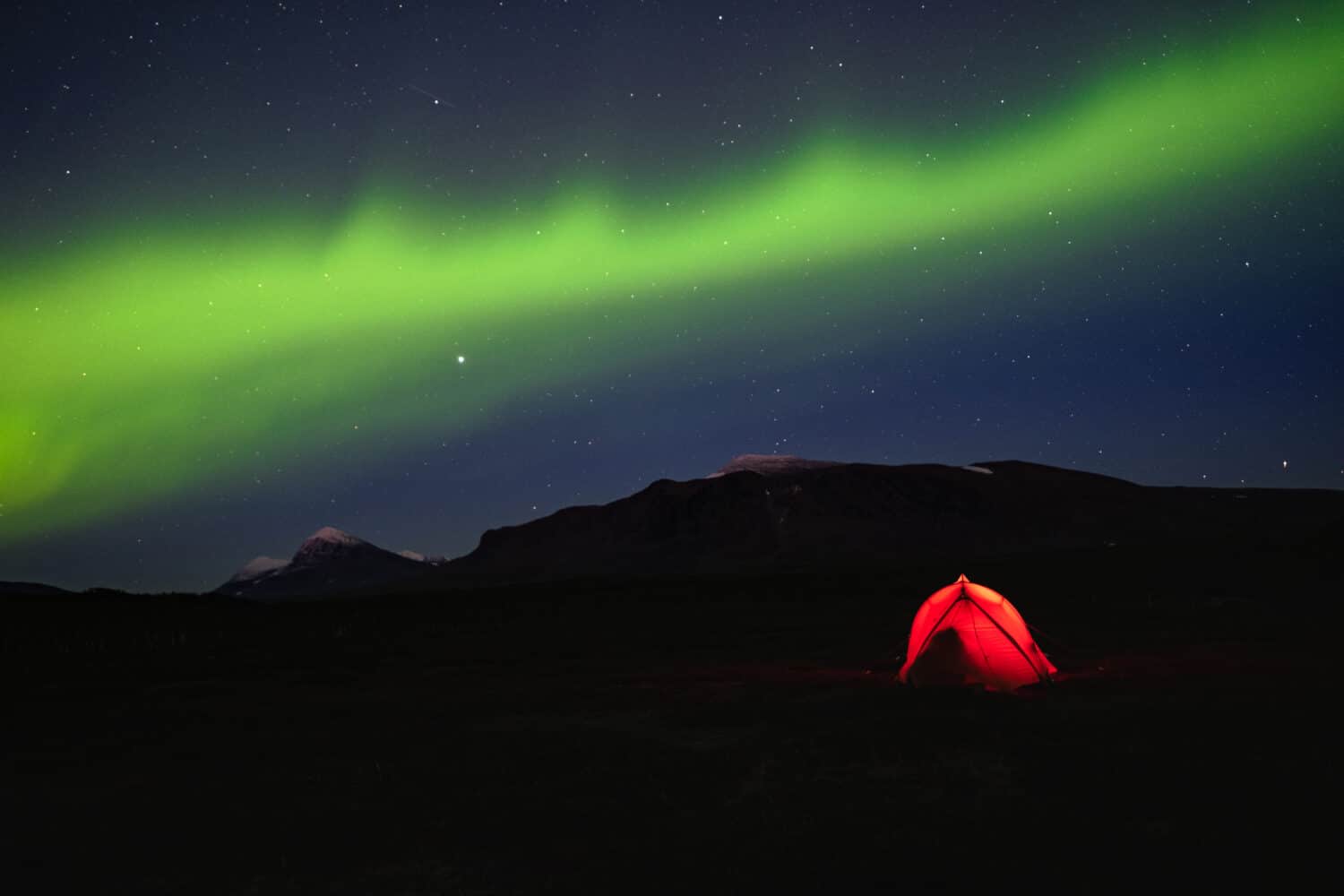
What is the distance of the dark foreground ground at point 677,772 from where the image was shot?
8438mm

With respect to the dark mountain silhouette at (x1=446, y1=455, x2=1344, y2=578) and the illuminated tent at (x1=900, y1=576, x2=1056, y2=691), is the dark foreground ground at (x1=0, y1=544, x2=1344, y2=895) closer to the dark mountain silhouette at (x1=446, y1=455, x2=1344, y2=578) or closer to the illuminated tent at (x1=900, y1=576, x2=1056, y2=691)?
the illuminated tent at (x1=900, y1=576, x2=1056, y2=691)

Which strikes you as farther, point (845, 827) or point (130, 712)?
point (130, 712)

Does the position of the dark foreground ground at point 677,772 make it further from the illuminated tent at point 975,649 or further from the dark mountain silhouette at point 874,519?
the dark mountain silhouette at point 874,519

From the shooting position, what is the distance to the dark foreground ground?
8.44m

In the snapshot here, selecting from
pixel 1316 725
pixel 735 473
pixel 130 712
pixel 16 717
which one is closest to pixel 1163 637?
pixel 1316 725

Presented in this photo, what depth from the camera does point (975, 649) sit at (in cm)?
1725

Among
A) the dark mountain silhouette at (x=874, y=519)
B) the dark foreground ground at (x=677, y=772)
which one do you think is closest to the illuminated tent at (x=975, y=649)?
the dark foreground ground at (x=677, y=772)

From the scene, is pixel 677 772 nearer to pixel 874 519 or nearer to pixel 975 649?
pixel 975 649

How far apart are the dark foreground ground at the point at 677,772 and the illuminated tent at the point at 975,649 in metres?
0.72

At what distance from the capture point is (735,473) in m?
172

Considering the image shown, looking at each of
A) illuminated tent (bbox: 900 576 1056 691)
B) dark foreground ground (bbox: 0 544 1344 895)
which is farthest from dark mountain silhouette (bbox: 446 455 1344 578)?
illuminated tent (bbox: 900 576 1056 691)

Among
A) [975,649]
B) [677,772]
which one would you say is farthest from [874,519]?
[677,772]

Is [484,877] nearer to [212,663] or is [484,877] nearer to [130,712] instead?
[130,712]

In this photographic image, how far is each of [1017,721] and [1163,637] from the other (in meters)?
14.0
